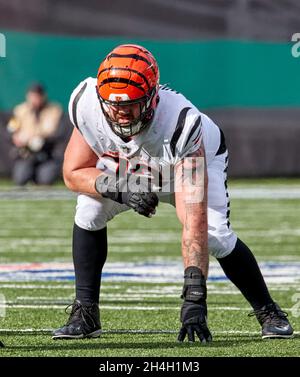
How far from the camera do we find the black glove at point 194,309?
4857 millimetres

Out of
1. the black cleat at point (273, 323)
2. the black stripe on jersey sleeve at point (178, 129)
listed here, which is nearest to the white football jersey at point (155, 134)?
the black stripe on jersey sleeve at point (178, 129)

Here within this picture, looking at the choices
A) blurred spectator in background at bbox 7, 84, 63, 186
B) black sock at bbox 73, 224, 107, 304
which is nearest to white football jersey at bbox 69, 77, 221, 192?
black sock at bbox 73, 224, 107, 304

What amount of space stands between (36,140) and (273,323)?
10.9 meters

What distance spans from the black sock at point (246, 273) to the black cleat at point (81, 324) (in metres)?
0.60

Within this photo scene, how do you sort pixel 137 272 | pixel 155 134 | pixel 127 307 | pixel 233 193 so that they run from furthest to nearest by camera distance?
pixel 233 193, pixel 137 272, pixel 127 307, pixel 155 134

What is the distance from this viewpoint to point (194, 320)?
15.9ft

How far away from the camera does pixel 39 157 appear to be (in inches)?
617

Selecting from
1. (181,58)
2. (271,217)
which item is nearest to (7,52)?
(181,58)

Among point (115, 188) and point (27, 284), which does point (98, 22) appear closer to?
point (27, 284)

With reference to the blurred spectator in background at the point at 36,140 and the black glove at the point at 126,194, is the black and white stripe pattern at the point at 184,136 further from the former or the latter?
the blurred spectator in background at the point at 36,140

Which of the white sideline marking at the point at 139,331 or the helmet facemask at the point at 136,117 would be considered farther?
the white sideline marking at the point at 139,331

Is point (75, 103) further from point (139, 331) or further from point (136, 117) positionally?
point (139, 331)

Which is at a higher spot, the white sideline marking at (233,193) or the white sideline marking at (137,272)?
the white sideline marking at (233,193)

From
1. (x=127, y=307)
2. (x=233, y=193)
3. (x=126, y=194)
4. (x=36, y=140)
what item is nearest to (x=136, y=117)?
(x=126, y=194)
